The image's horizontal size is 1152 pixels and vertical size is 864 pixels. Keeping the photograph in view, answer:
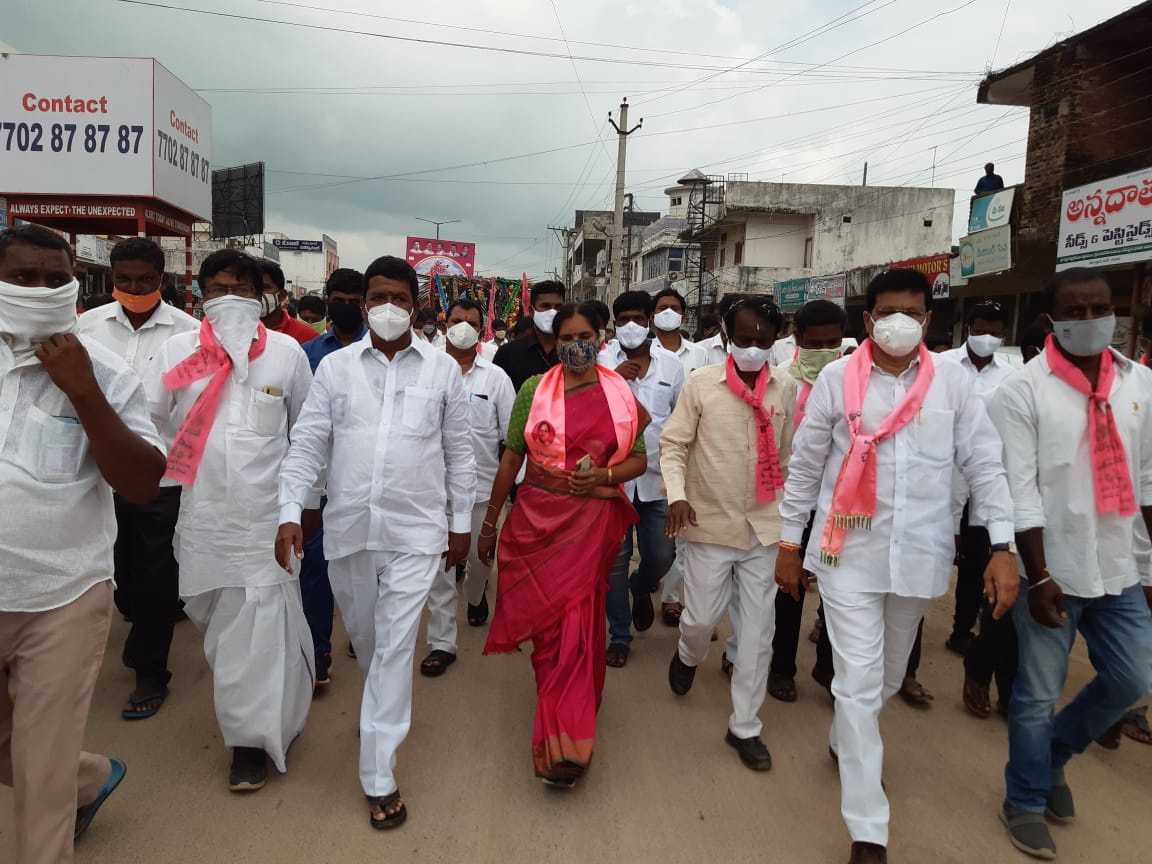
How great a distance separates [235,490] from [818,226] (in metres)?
34.3

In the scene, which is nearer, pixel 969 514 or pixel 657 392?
pixel 969 514

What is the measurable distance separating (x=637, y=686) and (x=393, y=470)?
79.1 inches

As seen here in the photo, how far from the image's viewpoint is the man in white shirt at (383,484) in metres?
3.09

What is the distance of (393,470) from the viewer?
3.22 metres

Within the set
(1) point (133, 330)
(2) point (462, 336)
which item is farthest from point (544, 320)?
(1) point (133, 330)

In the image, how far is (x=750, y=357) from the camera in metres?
3.79

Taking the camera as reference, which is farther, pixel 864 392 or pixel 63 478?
pixel 864 392

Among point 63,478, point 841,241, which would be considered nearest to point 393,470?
point 63,478

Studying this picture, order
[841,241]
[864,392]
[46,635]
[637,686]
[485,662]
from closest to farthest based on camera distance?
[46,635] < [864,392] < [637,686] < [485,662] < [841,241]

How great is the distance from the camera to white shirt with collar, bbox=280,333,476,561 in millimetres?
3193

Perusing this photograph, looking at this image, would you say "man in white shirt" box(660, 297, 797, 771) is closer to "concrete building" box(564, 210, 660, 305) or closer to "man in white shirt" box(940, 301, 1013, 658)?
"man in white shirt" box(940, 301, 1013, 658)

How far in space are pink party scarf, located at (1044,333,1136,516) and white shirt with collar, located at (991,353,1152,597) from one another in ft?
0.07

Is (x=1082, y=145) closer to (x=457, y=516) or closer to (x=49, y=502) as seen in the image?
(x=457, y=516)

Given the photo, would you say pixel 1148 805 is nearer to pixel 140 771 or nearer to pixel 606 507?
pixel 606 507
